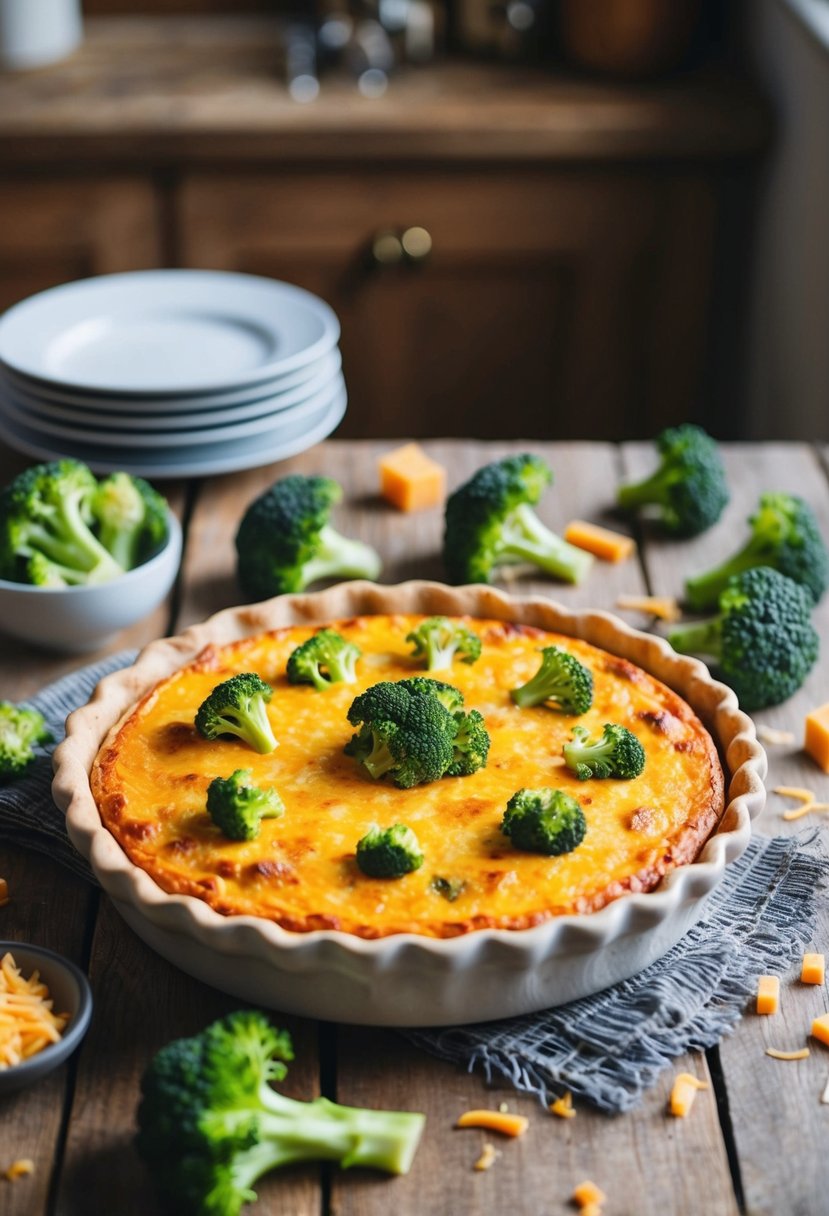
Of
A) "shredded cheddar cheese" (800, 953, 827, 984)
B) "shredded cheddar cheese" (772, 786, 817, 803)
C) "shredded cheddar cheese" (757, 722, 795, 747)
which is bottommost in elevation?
"shredded cheddar cheese" (757, 722, 795, 747)

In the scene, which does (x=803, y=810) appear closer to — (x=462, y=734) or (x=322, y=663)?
(x=462, y=734)

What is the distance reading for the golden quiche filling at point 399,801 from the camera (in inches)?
72.8

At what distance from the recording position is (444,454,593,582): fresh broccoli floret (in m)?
2.82

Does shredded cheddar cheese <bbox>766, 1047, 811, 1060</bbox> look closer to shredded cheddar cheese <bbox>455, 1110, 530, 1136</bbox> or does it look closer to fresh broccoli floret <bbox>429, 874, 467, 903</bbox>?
shredded cheddar cheese <bbox>455, 1110, 530, 1136</bbox>

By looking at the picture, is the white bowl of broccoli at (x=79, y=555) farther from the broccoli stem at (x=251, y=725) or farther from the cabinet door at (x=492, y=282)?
the cabinet door at (x=492, y=282)

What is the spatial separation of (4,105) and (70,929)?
3.64m

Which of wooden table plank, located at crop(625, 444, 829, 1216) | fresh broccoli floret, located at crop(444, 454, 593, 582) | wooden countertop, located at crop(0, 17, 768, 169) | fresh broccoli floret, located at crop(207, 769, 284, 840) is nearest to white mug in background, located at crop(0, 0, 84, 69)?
wooden countertop, located at crop(0, 17, 768, 169)

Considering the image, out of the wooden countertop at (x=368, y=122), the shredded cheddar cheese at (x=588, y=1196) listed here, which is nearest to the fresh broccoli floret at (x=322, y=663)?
the shredded cheddar cheese at (x=588, y=1196)

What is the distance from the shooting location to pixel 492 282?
5180 millimetres

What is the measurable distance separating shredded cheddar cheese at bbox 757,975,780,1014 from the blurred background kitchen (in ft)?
9.50

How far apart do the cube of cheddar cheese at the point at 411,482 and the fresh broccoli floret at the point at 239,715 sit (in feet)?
3.49

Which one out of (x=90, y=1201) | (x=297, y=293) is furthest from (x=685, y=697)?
(x=297, y=293)

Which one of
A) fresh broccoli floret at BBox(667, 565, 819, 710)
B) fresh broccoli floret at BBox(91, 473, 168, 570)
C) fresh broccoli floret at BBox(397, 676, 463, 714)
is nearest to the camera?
fresh broccoli floret at BBox(397, 676, 463, 714)

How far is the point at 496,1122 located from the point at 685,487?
162 cm
